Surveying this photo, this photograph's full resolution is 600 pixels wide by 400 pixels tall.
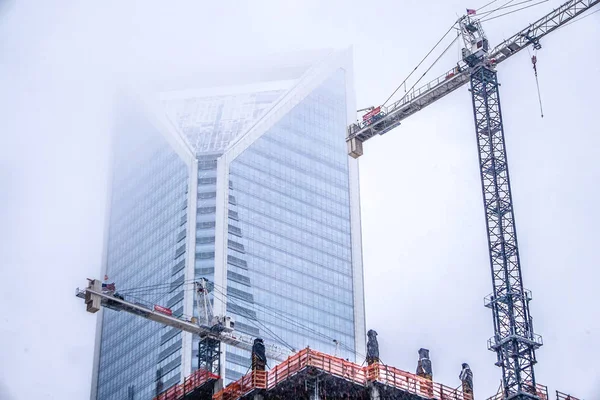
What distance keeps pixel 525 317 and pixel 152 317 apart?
5091cm

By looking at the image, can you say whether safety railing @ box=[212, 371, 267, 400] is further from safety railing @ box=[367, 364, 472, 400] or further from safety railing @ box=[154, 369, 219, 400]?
safety railing @ box=[367, 364, 472, 400]

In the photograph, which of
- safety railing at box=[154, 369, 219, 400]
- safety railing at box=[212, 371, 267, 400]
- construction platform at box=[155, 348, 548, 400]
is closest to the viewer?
construction platform at box=[155, 348, 548, 400]

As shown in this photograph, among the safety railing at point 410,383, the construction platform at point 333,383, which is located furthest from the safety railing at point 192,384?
the safety railing at point 410,383

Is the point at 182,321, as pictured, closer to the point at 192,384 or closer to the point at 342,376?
the point at 192,384

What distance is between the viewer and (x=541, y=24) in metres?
128

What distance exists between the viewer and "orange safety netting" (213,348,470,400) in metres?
90.2

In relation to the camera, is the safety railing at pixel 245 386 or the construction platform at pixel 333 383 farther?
the safety railing at pixel 245 386

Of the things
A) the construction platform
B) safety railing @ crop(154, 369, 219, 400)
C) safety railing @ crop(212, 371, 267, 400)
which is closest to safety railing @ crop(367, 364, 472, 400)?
the construction platform

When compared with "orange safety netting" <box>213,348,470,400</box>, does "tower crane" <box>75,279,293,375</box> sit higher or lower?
higher

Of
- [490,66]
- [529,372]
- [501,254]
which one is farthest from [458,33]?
[529,372]

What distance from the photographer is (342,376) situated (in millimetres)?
90250

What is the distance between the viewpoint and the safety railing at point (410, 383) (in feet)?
298

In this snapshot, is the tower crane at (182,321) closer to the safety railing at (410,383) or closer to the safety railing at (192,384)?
the safety railing at (192,384)

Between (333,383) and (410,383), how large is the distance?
6.01 meters
